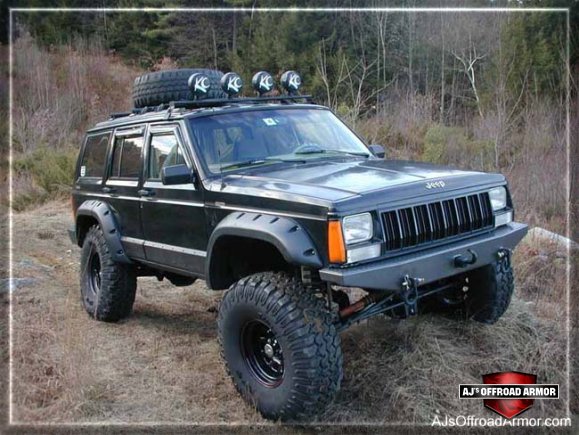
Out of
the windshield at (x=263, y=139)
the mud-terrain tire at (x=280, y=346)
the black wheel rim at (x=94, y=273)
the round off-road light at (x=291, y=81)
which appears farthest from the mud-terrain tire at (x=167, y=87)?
the mud-terrain tire at (x=280, y=346)

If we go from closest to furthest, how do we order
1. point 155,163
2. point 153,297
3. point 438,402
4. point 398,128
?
1. point 438,402
2. point 155,163
3. point 153,297
4. point 398,128

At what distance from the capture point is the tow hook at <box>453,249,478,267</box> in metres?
3.96

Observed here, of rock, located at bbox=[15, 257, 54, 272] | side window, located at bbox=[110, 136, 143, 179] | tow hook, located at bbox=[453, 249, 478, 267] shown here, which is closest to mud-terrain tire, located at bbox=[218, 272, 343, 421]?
tow hook, located at bbox=[453, 249, 478, 267]

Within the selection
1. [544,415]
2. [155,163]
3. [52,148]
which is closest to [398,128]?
[52,148]

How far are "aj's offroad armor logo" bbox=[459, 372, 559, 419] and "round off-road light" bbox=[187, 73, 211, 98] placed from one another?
3164 mm

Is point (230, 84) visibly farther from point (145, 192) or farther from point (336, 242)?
point (336, 242)

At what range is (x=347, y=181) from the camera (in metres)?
4.02

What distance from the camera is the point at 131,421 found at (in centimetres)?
408

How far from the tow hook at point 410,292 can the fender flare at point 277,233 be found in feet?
1.66

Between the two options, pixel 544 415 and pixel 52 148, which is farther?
pixel 52 148

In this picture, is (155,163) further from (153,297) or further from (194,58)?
(194,58)

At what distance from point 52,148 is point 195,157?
12.2m

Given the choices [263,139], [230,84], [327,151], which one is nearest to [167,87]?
[230,84]

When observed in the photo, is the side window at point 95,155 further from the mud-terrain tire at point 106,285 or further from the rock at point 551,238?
the rock at point 551,238
